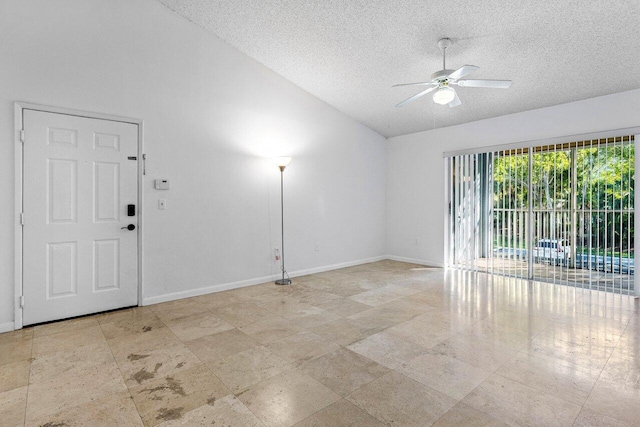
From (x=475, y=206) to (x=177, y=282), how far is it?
15.9ft

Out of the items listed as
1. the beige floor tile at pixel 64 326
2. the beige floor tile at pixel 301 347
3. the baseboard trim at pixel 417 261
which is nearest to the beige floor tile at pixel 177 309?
the beige floor tile at pixel 64 326

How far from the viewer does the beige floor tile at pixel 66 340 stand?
9.16 ft

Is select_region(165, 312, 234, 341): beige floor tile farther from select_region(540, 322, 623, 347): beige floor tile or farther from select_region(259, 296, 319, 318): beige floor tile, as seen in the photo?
select_region(540, 322, 623, 347): beige floor tile

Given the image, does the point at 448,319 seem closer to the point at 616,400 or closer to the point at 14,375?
the point at 616,400

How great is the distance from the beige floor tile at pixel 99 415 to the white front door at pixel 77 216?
6.37 feet

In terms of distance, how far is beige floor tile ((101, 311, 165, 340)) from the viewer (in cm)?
313

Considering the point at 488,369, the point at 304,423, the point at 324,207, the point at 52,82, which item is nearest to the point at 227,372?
the point at 304,423

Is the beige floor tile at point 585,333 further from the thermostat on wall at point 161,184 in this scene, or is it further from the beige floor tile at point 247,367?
the thermostat on wall at point 161,184

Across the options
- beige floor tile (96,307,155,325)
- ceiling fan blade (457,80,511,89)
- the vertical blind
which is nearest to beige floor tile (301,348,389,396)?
beige floor tile (96,307,155,325)

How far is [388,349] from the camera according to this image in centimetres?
274

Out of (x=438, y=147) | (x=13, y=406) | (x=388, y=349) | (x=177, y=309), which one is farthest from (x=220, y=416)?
(x=438, y=147)

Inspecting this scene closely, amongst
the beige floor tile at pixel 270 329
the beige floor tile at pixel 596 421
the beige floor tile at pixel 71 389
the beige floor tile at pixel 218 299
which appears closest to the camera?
the beige floor tile at pixel 596 421

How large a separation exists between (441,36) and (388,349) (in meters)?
3.32

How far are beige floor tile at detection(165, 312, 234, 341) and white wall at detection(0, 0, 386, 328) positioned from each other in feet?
2.69
